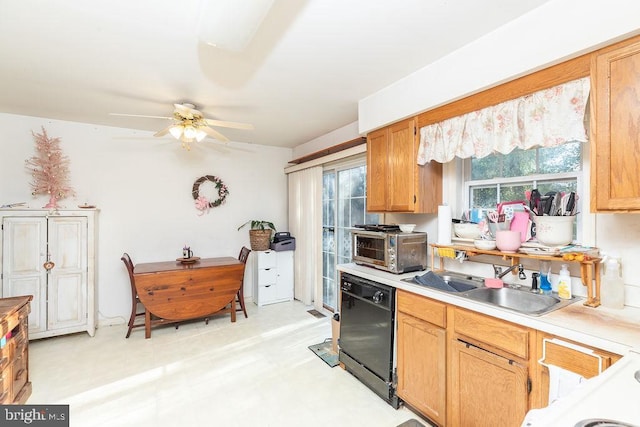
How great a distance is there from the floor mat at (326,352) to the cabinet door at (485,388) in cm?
119

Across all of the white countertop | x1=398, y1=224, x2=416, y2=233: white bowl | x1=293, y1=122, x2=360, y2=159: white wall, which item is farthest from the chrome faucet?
x1=293, y1=122, x2=360, y2=159: white wall

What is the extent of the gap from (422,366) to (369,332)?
0.47 m

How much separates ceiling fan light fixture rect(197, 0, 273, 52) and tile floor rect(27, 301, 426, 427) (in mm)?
2302

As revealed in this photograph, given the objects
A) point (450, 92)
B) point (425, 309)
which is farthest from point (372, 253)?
point (450, 92)

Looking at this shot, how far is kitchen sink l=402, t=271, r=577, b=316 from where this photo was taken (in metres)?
1.69

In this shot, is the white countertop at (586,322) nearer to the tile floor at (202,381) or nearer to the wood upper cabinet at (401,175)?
the wood upper cabinet at (401,175)

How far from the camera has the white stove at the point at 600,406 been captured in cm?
72

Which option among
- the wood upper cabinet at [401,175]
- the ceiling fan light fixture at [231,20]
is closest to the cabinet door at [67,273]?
the ceiling fan light fixture at [231,20]

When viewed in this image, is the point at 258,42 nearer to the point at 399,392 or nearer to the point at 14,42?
the point at 14,42

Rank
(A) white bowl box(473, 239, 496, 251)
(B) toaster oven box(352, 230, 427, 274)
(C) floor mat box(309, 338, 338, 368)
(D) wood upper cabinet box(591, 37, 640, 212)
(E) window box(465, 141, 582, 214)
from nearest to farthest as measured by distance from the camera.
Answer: (D) wood upper cabinet box(591, 37, 640, 212), (E) window box(465, 141, 582, 214), (A) white bowl box(473, 239, 496, 251), (B) toaster oven box(352, 230, 427, 274), (C) floor mat box(309, 338, 338, 368)

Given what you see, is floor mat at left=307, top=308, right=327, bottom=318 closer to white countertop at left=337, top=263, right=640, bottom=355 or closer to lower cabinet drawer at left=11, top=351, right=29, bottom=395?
white countertop at left=337, top=263, right=640, bottom=355

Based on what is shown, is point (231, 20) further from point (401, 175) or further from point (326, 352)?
point (326, 352)

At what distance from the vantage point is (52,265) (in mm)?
3105

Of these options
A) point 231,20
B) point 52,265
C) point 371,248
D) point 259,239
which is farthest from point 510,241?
point 52,265
